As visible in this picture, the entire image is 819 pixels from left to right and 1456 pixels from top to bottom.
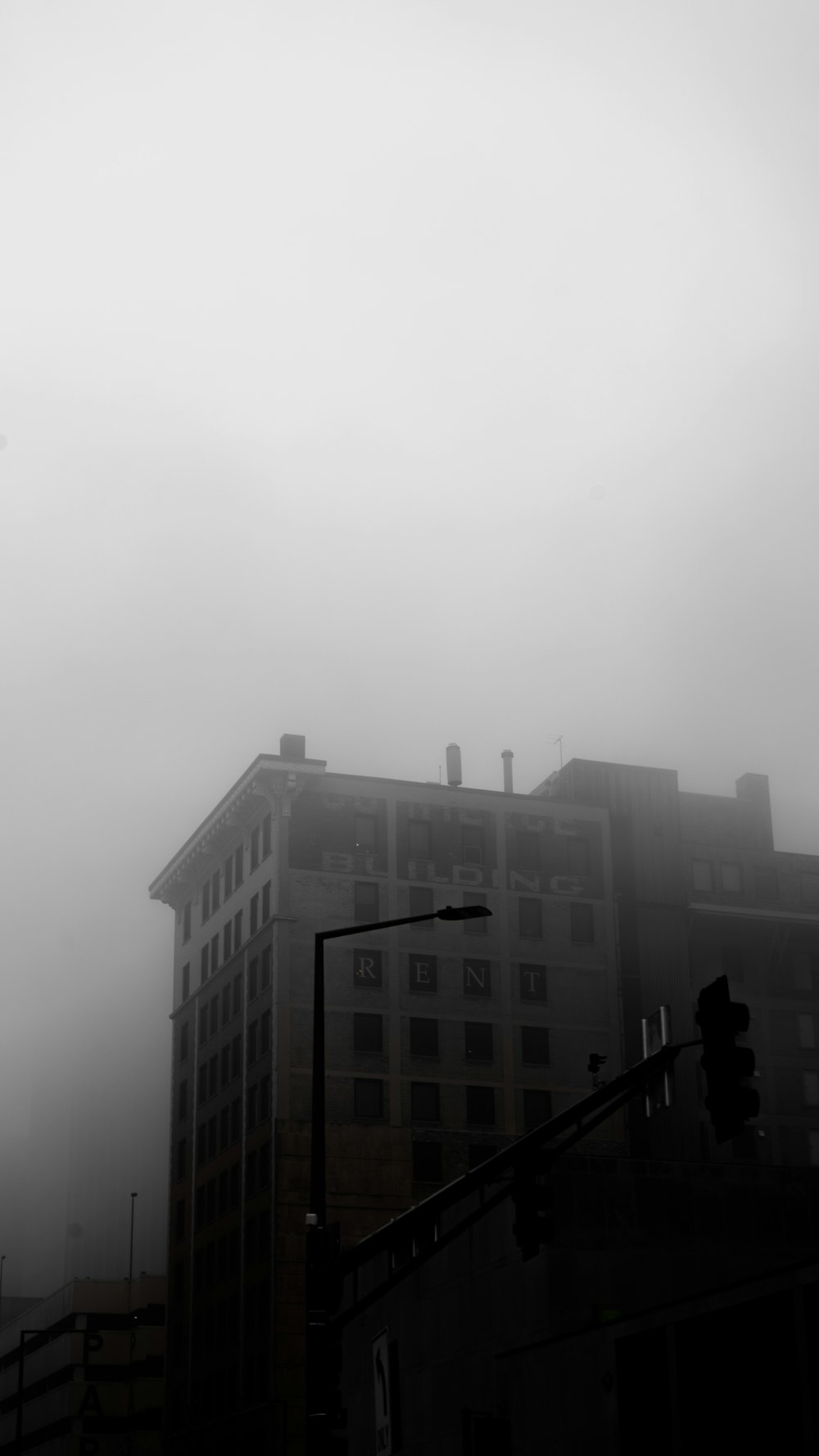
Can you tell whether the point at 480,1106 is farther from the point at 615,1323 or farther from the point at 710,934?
the point at 615,1323

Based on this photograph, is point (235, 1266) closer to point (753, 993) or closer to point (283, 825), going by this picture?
point (283, 825)

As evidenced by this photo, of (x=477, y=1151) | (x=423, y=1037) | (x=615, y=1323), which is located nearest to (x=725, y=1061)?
(x=615, y=1323)

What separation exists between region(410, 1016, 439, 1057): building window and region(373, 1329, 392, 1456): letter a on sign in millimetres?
79713

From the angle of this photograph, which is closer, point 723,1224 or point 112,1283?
point 723,1224

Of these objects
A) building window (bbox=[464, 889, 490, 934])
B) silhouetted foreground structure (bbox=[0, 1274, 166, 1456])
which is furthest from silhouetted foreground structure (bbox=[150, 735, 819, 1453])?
silhouetted foreground structure (bbox=[0, 1274, 166, 1456])

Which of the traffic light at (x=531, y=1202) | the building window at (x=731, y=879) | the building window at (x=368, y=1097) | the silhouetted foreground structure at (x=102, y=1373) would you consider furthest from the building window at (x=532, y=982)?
the traffic light at (x=531, y=1202)

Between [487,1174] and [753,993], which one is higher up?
[753,993]

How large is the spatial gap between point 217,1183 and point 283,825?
23.1 m

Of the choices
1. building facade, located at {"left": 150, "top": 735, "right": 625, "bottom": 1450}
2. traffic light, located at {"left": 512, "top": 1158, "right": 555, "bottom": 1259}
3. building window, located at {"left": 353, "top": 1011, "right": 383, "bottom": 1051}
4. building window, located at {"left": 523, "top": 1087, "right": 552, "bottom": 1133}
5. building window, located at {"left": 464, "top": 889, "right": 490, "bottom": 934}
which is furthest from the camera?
building window, located at {"left": 464, "top": 889, "right": 490, "bottom": 934}

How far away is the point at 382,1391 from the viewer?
22.7 m

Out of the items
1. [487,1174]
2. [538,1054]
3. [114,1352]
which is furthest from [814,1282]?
[114,1352]

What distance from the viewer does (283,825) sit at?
10488 centimetres

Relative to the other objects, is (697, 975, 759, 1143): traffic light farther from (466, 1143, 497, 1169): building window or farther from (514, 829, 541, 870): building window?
(514, 829, 541, 870): building window

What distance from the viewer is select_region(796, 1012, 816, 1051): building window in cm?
11871
